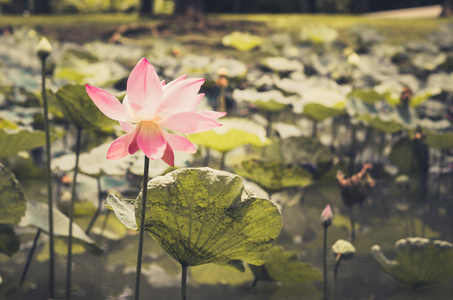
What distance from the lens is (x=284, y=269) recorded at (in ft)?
4.13

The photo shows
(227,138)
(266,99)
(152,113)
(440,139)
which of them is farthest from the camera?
(266,99)

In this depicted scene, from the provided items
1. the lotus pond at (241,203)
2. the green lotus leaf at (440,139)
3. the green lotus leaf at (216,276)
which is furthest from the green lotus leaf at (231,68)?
the green lotus leaf at (216,276)

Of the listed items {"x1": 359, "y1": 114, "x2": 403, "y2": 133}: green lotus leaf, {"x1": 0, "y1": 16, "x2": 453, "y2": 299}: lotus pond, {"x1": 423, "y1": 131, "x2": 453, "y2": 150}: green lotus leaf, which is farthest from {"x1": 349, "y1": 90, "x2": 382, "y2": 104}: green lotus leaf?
{"x1": 423, "y1": 131, "x2": 453, "y2": 150}: green lotus leaf

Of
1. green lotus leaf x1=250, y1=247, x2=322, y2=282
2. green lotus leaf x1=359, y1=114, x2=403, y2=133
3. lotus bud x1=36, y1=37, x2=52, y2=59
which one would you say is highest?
lotus bud x1=36, y1=37, x2=52, y2=59

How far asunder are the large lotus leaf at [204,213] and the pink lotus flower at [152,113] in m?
0.12

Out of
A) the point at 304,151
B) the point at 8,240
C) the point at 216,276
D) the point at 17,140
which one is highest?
the point at 17,140

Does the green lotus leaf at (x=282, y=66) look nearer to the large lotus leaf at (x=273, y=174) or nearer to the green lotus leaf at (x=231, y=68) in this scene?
the green lotus leaf at (x=231, y=68)

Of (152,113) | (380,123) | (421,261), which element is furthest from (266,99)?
(152,113)

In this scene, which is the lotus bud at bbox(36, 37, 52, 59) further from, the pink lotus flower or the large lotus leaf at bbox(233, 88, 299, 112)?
the large lotus leaf at bbox(233, 88, 299, 112)

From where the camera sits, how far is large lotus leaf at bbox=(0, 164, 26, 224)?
3.23 ft

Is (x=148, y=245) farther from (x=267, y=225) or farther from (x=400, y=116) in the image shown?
(x=400, y=116)

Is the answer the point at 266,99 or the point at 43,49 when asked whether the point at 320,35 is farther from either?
the point at 43,49

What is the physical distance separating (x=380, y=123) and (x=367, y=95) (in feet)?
0.83

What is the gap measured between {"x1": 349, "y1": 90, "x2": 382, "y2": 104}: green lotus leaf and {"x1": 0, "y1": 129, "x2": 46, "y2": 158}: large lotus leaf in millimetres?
1365
